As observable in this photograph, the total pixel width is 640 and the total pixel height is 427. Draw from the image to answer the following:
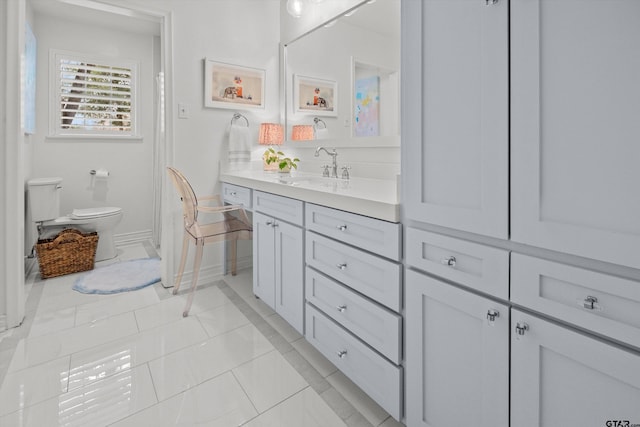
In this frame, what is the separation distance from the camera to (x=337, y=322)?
1.49 meters

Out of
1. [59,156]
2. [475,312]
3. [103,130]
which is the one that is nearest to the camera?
[475,312]

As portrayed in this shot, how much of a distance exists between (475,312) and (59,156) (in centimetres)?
401

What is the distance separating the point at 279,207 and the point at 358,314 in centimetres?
76

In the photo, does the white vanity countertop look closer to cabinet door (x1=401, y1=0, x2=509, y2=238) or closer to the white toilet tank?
cabinet door (x1=401, y1=0, x2=509, y2=238)

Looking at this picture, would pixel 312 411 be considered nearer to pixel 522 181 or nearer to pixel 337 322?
pixel 337 322

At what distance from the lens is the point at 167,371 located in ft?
5.39

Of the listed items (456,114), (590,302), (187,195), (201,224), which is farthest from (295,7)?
(590,302)

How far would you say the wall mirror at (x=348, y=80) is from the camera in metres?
1.95

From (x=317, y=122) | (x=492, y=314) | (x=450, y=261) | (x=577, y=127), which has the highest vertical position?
(x=317, y=122)

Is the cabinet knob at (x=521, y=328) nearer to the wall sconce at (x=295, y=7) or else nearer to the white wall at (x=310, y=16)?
the white wall at (x=310, y=16)

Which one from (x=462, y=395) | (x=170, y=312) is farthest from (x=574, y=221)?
(x=170, y=312)

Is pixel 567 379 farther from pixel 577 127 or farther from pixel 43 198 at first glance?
pixel 43 198

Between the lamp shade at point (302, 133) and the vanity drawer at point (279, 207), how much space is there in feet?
2.50

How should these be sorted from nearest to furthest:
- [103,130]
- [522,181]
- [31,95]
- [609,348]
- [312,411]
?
[609,348], [522,181], [312,411], [31,95], [103,130]
